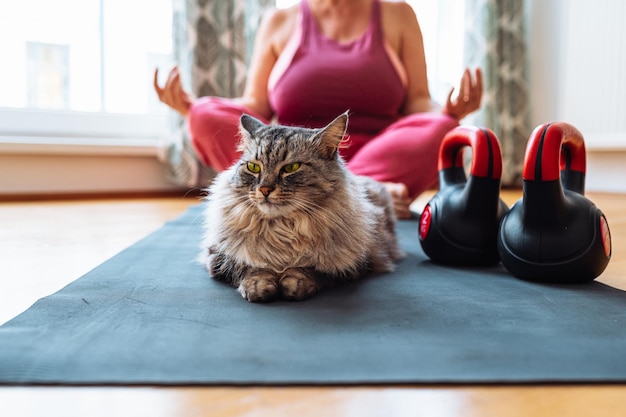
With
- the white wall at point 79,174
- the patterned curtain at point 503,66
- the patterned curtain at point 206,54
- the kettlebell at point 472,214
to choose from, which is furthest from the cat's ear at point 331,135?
the patterned curtain at point 503,66

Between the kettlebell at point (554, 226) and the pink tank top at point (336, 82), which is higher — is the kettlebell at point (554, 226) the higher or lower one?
the lower one

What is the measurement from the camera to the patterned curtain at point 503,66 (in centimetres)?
388

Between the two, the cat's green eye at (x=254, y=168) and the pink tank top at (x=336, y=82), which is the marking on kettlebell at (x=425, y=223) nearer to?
the cat's green eye at (x=254, y=168)

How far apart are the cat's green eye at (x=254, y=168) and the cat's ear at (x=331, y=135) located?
0.47 feet

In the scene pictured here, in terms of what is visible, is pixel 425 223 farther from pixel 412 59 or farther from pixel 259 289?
pixel 412 59

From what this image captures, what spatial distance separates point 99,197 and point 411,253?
2.45 meters

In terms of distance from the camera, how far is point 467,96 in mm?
2084

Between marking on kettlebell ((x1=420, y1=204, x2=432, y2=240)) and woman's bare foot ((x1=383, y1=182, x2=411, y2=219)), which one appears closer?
marking on kettlebell ((x1=420, y1=204, x2=432, y2=240))

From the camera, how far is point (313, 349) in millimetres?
768

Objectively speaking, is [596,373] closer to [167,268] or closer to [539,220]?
[539,220]

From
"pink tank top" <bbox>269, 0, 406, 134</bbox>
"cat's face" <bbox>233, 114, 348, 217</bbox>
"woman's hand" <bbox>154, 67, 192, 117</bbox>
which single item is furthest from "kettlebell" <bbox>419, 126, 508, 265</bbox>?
"woman's hand" <bbox>154, 67, 192, 117</bbox>

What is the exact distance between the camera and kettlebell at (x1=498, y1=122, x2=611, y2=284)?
1141 mm

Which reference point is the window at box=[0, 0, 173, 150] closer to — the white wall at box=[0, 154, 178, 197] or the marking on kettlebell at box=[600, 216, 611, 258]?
the white wall at box=[0, 154, 178, 197]

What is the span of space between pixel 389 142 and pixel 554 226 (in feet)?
3.70
